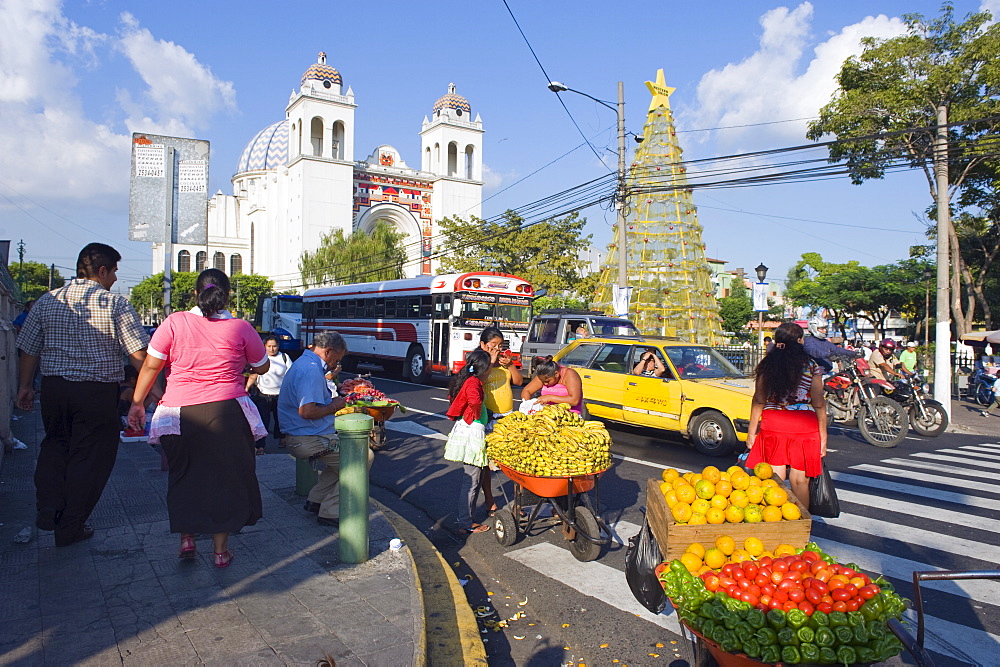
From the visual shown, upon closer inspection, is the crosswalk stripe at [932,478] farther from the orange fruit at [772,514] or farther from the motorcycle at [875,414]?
the orange fruit at [772,514]

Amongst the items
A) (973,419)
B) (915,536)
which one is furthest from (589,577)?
(973,419)

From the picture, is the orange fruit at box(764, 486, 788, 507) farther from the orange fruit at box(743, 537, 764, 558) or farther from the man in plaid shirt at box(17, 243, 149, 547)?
the man in plaid shirt at box(17, 243, 149, 547)

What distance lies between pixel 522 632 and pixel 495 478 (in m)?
3.70

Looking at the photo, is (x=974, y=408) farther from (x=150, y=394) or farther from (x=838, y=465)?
(x=150, y=394)

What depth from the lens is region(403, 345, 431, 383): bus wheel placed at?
20797mm

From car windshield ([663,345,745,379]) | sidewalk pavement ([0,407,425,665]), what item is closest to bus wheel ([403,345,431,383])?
car windshield ([663,345,745,379])

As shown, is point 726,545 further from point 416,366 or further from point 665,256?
point 665,256

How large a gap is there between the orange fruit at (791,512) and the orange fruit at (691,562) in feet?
2.19

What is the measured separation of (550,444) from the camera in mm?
5340

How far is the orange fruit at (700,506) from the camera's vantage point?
367cm

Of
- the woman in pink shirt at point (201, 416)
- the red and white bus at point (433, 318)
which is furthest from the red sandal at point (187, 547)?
the red and white bus at point (433, 318)

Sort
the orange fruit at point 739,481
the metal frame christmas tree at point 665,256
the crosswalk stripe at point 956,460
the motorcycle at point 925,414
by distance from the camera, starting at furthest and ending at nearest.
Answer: the metal frame christmas tree at point 665,256 → the motorcycle at point 925,414 → the crosswalk stripe at point 956,460 → the orange fruit at point 739,481

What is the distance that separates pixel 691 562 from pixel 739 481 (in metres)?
0.80

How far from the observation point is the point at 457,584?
4.77 meters
